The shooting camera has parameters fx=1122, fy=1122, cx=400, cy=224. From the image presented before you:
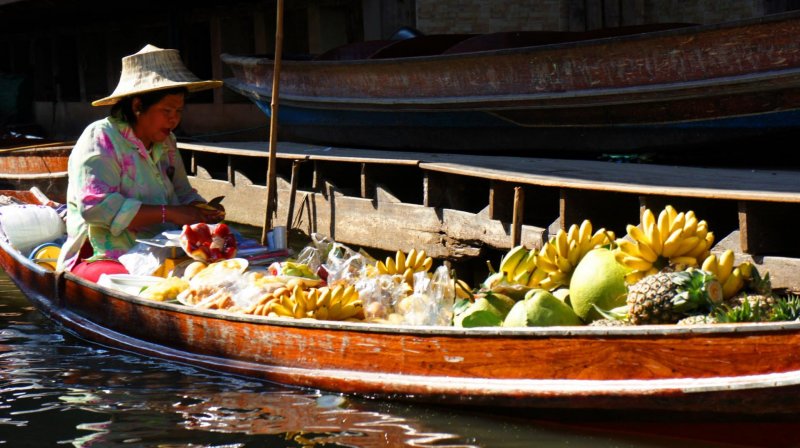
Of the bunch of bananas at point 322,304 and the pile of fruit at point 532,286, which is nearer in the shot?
the pile of fruit at point 532,286

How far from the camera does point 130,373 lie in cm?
533

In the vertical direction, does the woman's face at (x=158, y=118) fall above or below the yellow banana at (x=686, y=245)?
above

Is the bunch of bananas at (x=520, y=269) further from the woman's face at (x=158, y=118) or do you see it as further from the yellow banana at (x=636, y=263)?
the woman's face at (x=158, y=118)

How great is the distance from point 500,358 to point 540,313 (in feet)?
0.91

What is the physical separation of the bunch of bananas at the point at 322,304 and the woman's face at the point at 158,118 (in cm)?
125

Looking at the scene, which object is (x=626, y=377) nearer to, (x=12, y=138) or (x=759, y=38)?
(x=759, y=38)

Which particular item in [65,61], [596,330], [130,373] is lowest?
[130,373]

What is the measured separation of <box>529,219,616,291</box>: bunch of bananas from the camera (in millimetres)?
4609

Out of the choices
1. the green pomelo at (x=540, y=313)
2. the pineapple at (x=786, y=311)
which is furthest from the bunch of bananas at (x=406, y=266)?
the pineapple at (x=786, y=311)

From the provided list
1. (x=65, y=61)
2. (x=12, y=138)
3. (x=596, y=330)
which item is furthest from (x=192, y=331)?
(x=65, y=61)

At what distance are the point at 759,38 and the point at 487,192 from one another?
2134mm

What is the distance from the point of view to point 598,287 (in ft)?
13.9

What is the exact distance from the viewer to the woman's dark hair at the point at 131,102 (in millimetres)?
5492

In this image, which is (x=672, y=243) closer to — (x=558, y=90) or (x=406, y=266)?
(x=406, y=266)
